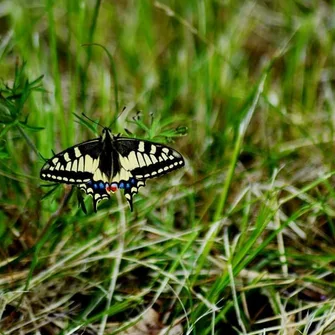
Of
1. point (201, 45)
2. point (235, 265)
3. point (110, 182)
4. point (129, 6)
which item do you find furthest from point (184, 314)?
point (129, 6)

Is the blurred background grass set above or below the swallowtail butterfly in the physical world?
below

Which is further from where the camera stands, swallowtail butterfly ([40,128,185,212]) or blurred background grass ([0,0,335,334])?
blurred background grass ([0,0,335,334])

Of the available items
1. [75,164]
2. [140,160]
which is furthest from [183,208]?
[75,164]

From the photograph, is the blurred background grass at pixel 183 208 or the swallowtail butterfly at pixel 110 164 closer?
the swallowtail butterfly at pixel 110 164

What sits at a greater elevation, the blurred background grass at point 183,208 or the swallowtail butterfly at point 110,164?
the swallowtail butterfly at point 110,164

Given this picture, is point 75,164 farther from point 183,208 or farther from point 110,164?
point 183,208
